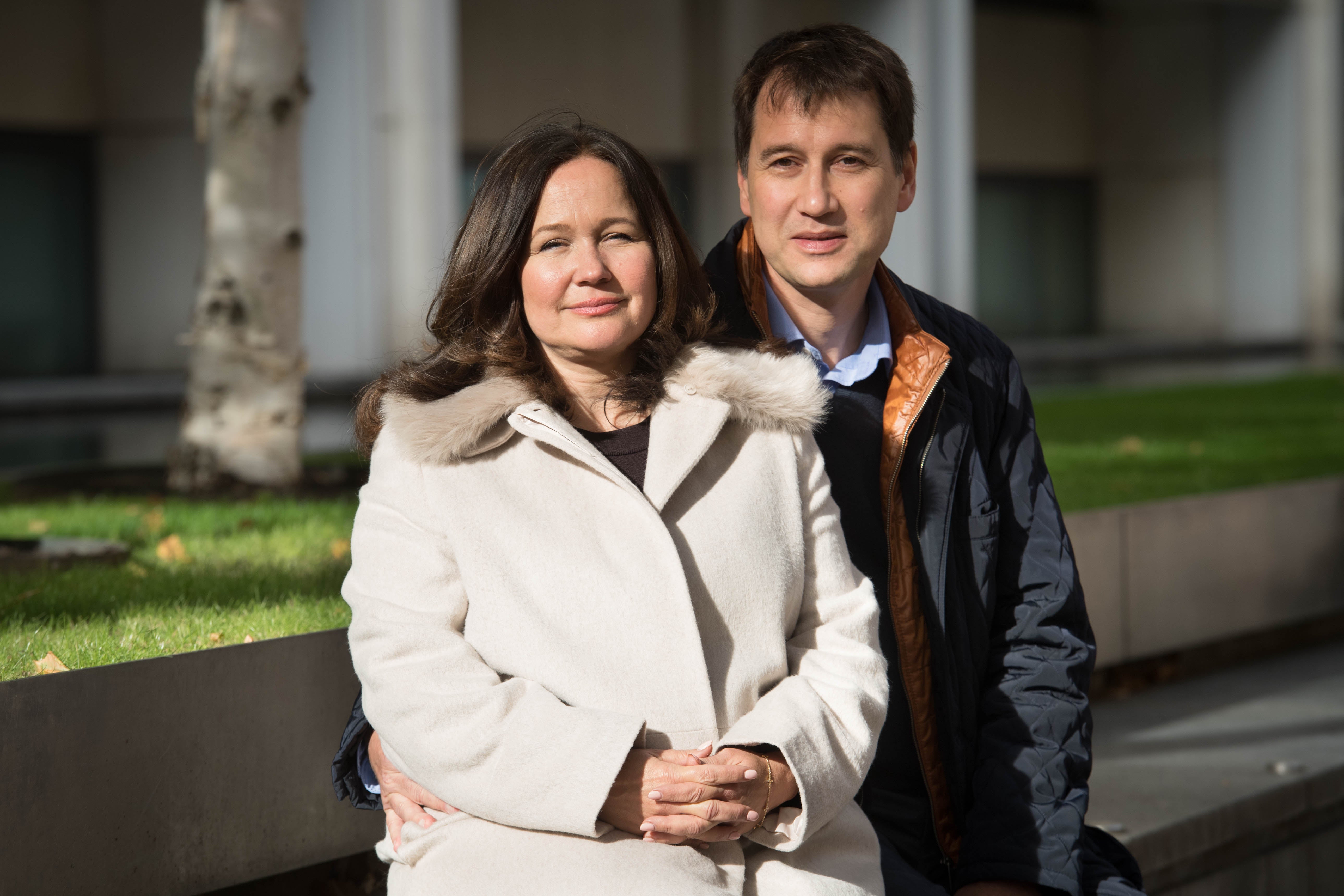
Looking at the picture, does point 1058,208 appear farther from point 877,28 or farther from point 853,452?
point 853,452

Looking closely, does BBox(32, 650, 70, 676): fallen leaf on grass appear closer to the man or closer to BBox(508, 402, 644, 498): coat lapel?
BBox(508, 402, 644, 498): coat lapel

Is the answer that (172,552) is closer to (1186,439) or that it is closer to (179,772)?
(179,772)

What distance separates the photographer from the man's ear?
291cm

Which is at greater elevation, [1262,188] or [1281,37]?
[1281,37]

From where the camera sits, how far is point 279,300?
19.9ft

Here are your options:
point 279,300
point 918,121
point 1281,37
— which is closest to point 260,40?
point 279,300

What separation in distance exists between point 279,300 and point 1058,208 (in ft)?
80.2

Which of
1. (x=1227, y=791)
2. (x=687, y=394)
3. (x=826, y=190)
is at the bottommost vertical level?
(x=1227, y=791)

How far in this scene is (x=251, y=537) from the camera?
476cm

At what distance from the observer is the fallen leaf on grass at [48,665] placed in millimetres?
2928

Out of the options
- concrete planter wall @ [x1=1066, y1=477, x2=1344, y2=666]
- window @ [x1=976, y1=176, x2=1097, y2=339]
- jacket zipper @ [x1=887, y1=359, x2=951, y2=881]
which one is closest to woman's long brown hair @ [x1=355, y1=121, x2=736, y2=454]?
jacket zipper @ [x1=887, y1=359, x2=951, y2=881]

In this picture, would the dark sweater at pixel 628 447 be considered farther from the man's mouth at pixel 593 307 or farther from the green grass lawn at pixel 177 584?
the green grass lawn at pixel 177 584

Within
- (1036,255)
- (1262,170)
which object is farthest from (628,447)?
(1036,255)

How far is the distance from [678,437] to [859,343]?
2.49 ft
